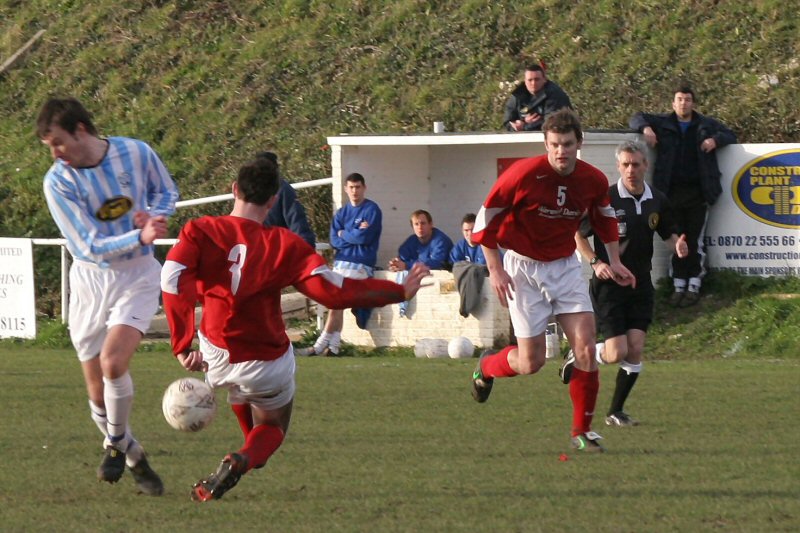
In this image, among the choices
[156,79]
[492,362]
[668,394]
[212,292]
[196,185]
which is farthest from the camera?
[156,79]

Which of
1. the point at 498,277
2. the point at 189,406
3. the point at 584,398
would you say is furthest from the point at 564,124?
the point at 189,406

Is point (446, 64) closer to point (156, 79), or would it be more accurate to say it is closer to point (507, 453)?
point (156, 79)

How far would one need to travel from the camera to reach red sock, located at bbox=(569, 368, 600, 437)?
7.77 metres

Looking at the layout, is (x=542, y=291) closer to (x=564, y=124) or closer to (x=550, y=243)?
(x=550, y=243)

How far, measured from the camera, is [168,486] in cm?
675

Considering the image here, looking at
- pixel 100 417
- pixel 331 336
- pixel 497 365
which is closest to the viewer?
pixel 100 417

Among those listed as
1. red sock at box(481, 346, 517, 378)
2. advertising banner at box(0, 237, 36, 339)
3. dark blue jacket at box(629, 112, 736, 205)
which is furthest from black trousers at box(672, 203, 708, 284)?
advertising banner at box(0, 237, 36, 339)

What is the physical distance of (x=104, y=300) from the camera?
6734mm

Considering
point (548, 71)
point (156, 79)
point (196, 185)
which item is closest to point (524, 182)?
point (548, 71)

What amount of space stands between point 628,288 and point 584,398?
4.60ft

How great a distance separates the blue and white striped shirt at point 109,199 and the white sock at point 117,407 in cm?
60

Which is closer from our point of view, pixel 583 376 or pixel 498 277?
pixel 498 277

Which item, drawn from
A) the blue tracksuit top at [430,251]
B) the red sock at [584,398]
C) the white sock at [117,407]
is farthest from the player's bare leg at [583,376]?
the blue tracksuit top at [430,251]

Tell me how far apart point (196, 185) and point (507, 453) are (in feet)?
44.1
